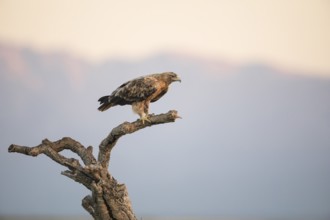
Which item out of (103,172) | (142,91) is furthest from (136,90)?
(103,172)

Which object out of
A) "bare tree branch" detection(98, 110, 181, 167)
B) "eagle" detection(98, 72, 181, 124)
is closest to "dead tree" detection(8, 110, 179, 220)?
"bare tree branch" detection(98, 110, 181, 167)

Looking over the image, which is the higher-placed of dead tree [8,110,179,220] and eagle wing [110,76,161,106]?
eagle wing [110,76,161,106]

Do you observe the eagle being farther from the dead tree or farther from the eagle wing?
the dead tree

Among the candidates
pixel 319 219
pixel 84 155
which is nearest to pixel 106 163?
pixel 84 155

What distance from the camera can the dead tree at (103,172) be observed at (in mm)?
5602

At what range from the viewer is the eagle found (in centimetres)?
597

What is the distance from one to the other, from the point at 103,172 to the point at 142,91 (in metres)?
1.00

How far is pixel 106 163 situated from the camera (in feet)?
19.9

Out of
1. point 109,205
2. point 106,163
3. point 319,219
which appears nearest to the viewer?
point 109,205

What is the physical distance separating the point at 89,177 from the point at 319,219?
31.7 ft

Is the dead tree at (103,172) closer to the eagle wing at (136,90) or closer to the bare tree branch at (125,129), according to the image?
the bare tree branch at (125,129)

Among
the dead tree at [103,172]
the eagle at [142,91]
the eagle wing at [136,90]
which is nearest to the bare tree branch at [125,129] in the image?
the dead tree at [103,172]

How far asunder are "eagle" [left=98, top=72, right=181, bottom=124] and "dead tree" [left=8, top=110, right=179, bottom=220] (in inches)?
10.0

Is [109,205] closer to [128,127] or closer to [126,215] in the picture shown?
[126,215]
